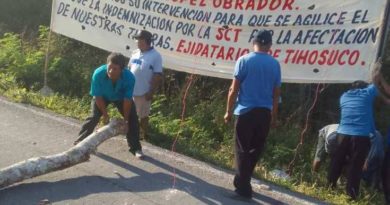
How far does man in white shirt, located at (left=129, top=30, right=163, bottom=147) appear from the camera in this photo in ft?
21.2

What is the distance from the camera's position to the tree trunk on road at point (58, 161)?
493cm

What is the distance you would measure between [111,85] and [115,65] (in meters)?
0.36

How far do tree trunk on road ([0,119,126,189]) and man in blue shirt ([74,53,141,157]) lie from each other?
0.14m

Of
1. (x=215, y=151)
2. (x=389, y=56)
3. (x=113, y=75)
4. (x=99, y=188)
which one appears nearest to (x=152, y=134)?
(x=215, y=151)

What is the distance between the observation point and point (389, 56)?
23.9 ft

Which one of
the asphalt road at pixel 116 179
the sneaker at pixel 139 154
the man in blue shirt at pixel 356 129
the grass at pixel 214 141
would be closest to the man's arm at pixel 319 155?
the grass at pixel 214 141

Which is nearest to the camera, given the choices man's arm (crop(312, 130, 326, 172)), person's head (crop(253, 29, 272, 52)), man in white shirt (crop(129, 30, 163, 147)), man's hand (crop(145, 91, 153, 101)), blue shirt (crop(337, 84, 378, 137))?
person's head (crop(253, 29, 272, 52))

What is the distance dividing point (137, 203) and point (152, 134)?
2.22m

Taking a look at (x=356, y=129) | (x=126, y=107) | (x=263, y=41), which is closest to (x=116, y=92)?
(x=126, y=107)

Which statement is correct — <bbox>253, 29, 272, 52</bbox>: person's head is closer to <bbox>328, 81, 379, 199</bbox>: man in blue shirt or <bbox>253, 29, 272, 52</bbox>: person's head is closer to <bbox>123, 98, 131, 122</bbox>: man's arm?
<bbox>328, 81, 379, 199</bbox>: man in blue shirt

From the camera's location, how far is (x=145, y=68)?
21.3 ft

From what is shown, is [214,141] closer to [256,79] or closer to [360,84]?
[360,84]

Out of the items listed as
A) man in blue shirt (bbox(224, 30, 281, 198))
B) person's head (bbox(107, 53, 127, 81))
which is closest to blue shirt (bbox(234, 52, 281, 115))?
man in blue shirt (bbox(224, 30, 281, 198))

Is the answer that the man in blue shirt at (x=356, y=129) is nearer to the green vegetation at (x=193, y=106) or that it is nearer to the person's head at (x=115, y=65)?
the green vegetation at (x=193, y=106)
